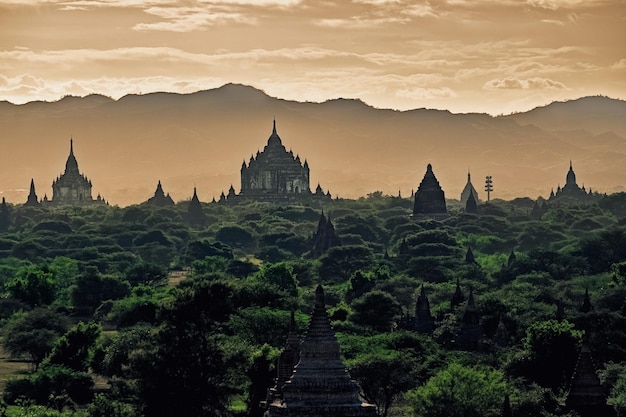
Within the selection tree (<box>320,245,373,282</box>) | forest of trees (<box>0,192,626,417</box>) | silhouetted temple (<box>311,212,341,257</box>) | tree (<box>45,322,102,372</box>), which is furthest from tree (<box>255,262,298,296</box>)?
silhouetted temple (<box>311,212,341,257</box>)

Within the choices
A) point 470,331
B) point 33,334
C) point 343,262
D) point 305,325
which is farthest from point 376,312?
point 343,262

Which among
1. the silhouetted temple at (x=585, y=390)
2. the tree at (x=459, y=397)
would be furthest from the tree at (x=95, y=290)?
the silhouetted temple at (x=585, y=390)

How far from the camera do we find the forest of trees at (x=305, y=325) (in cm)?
5966

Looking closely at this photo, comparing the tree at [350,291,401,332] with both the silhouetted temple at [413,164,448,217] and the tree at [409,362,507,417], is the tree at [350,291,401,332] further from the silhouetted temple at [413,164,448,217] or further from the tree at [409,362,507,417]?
the silhouetted temple at [413,164,448,217]

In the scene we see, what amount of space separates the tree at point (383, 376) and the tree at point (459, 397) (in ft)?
20.5

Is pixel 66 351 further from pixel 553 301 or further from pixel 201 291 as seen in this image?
pixel 553 301

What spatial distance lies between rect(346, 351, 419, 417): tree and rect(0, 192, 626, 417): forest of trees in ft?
0.23

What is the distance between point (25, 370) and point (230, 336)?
12.0 metres

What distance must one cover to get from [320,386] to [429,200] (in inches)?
5782

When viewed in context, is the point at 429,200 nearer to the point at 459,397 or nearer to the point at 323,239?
the point at 323,239

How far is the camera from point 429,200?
191875 millimetres

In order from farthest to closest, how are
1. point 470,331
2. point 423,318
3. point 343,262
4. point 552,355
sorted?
point 343,262 < point 423,318 < point 470,331 < point 552,355

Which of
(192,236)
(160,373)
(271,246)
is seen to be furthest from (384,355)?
(192,236)

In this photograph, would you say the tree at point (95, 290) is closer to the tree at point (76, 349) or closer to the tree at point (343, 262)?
the tree at point (343, 262)
